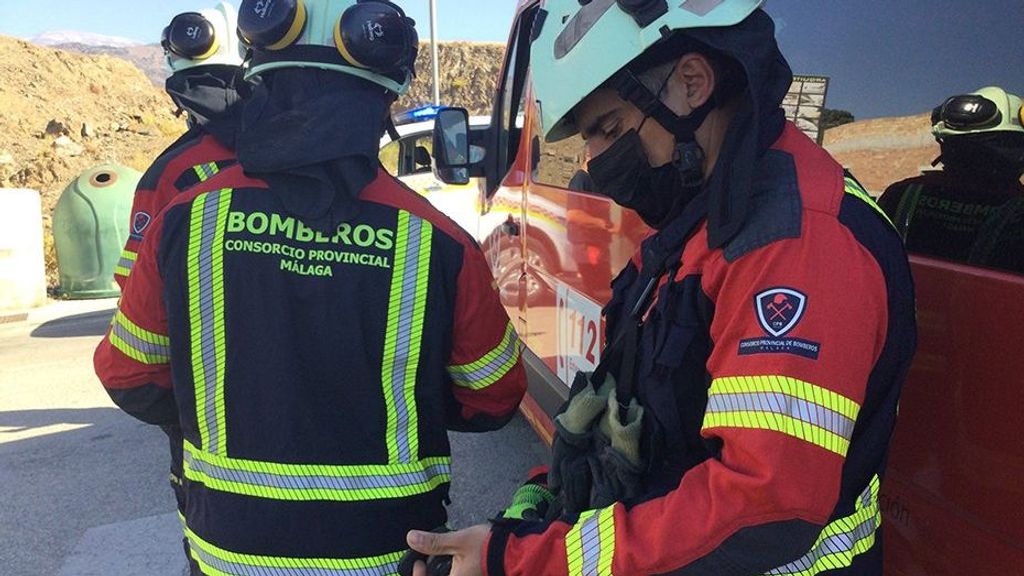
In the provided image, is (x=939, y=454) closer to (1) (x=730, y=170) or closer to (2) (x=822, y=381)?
(2) (x=822, y=381)

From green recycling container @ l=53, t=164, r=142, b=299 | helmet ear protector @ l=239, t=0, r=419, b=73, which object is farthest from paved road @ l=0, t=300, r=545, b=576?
Result: green recycling container @ l=53, t=164, r=142, b=299

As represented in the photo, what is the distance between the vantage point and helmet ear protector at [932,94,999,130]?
1626 mm

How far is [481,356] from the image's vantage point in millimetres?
1728

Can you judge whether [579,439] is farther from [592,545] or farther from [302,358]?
[302,358]

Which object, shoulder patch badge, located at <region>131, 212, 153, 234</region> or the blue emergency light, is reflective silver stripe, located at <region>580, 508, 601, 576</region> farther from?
the blue emergency light

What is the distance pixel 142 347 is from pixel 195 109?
136cm

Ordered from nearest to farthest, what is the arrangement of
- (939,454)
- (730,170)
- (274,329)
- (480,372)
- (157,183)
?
1. (730,170)
2. (939,454)
3. (274,329)
4. (480,372)
5. (157,183)

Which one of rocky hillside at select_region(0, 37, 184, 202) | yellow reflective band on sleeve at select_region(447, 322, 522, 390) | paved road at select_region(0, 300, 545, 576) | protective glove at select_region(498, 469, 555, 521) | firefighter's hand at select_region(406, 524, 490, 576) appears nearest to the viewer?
firefighter's hand at select_region(406, 524, 490, 576)

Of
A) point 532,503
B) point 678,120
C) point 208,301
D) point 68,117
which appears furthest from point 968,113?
point 68,117

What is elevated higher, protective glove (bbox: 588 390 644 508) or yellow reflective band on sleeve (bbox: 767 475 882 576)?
protective glove (bbox: 588 390 644 508)

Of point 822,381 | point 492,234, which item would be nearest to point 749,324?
point 822,381

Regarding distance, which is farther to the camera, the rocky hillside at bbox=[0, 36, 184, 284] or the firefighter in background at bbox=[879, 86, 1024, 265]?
the rocky hillside at bbox=[0, 36, 184, 284]

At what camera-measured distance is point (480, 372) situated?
1753 mm

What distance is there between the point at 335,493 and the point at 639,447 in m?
0.68
